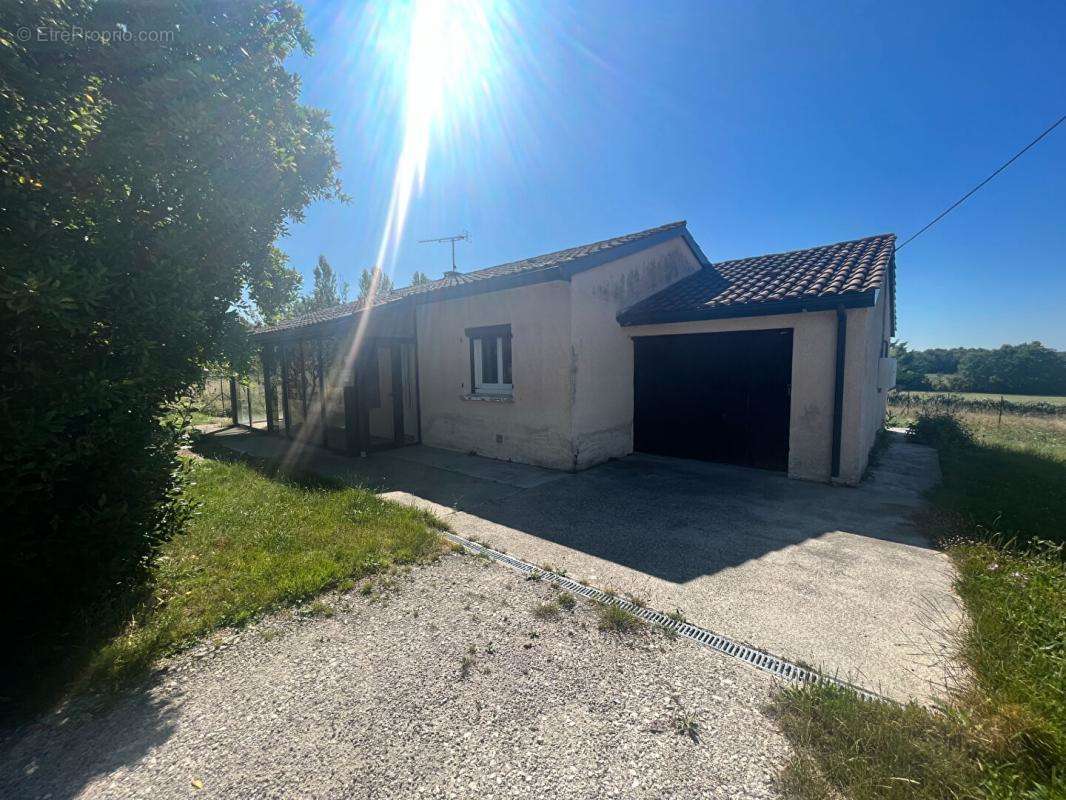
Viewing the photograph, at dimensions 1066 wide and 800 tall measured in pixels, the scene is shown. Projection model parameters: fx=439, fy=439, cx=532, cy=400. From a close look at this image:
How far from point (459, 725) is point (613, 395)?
6982mm

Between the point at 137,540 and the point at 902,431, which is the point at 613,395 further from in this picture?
the point at 902,431

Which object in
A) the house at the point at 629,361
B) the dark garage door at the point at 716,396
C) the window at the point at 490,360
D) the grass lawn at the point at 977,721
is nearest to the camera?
the grass lawn at the point at 977,721

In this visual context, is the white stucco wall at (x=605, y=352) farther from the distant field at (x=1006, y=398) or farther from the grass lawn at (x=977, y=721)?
the distant field at (x=1006, y=398)

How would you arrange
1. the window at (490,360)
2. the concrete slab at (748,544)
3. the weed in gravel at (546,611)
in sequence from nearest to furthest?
the concrete slab at (748,544), the weed in gravel at (546,611), the window at (490,360)

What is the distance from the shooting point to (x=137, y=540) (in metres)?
3.36

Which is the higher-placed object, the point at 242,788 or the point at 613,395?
the point at 613,395

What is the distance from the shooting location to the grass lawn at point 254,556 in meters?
3.12

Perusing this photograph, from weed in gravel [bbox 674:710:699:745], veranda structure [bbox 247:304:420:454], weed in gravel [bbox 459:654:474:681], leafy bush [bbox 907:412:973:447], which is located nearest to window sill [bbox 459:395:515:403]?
veranda structure [bbox 247:304:420:454]

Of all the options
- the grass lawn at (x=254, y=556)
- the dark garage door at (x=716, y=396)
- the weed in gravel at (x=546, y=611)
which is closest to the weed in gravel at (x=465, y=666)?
the weed in gravel at (x=546, y=611)

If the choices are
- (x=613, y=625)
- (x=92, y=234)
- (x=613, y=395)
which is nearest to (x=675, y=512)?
(x=613, y=625)

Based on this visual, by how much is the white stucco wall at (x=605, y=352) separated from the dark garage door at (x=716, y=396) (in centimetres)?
43

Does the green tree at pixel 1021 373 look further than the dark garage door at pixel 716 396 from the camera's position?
Yes

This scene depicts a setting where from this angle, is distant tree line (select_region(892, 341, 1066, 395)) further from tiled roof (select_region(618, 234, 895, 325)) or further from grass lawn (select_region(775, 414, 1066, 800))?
grass lawn (select_region(775, 414, 1066, 800))

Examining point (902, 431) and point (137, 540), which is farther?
point (902, 431)
